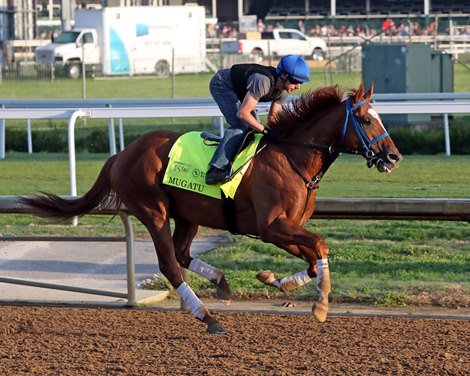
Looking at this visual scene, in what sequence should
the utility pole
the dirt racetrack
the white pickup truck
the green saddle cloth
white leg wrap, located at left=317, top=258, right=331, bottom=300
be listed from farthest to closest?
the utility pole → the white pickup truck → the green saddle cloth → white leg wrap, located at left=317, top=258, right=331, bottom=300 → the dirt racetrack

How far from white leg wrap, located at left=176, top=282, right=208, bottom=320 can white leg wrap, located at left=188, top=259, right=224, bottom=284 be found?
0.84ft

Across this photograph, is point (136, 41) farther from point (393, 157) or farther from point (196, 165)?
point (393, 157)

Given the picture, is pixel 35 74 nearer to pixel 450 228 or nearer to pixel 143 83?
pixel 143 83

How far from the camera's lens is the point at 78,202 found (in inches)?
293

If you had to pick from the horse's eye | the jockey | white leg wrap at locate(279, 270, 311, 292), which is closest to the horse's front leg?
white leg wrap at locate(279, 270, 311, 292)

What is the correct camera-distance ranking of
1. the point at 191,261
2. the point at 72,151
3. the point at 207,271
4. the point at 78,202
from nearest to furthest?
1. the point at 207,271
2. the point at 191,261
3. the point at 78,202
4. the point at 72,151

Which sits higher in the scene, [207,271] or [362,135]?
[362,135]

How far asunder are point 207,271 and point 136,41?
31.8m

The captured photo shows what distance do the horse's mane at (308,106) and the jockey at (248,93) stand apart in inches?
3.2

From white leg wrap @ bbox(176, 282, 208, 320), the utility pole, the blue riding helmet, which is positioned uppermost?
the utility pole

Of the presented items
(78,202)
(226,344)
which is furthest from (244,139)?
(78,202)

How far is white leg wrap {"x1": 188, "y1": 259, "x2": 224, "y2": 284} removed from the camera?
6.93 m

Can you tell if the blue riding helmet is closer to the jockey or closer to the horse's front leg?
the jockey

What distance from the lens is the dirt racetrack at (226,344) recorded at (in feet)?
18.2
